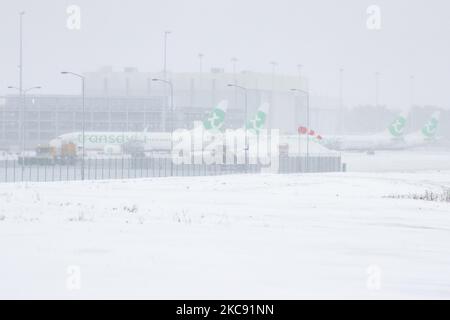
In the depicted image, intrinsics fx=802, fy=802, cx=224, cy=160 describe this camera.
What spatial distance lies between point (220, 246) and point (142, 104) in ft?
376

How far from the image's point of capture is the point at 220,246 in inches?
850

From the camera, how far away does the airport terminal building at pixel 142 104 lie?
132 metres

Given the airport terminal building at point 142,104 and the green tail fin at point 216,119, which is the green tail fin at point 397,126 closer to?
the airport terminal building at point 142,104

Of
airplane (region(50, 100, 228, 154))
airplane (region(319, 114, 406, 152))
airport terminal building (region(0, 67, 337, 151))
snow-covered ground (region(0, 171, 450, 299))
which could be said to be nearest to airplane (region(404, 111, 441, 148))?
airplane (region(319, 114, 406, 152))

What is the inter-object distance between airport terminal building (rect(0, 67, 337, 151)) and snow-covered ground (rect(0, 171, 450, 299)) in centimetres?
7719

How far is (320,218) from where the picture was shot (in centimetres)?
3088

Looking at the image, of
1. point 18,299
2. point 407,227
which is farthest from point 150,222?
point 18,299

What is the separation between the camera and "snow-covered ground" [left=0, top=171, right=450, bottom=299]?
51.4 ft

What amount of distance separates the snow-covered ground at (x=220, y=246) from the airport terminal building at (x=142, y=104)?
77.2 metres

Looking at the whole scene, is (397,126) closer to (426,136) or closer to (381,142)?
(381,142)

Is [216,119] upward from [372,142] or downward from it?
upward

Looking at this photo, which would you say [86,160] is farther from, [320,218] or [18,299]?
[18,299]

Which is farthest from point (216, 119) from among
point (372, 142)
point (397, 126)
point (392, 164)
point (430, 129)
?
point (430, 129)

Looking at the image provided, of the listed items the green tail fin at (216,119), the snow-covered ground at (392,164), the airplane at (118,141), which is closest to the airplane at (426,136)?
the snow-covered ground at (392,164)
